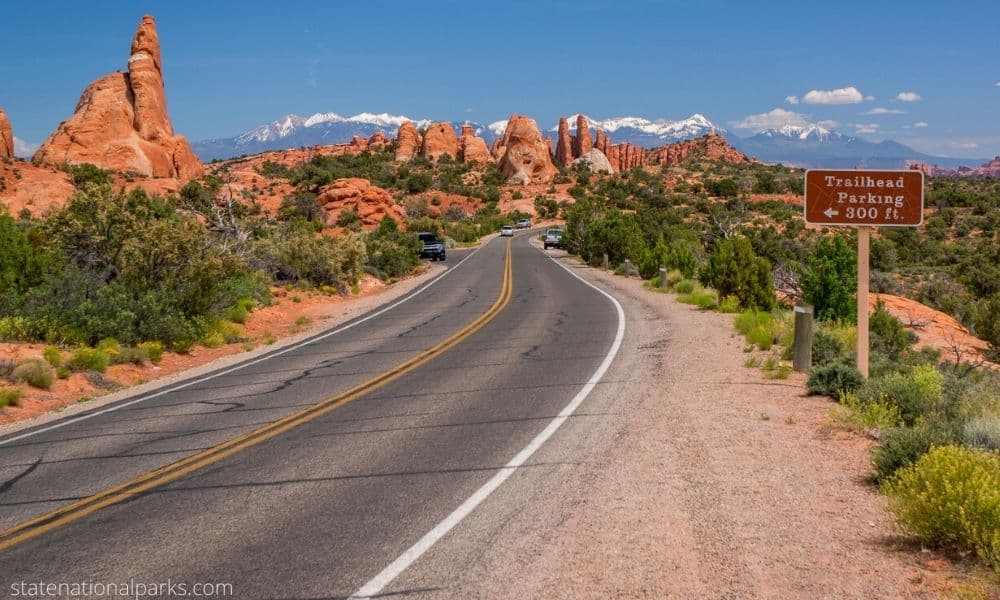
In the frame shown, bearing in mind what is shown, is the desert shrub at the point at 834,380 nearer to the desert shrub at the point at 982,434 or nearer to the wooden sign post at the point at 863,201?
the wooden sign post at the point at 863,201

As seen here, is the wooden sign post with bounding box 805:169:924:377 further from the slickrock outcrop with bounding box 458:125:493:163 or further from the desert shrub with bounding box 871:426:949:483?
the slickrock outcrop with bounding box 458:125:493:163

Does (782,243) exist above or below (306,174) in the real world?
below

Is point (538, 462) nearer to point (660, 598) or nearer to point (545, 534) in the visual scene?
point (545, 534)

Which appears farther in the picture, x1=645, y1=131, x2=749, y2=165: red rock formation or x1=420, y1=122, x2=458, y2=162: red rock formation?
x1=645, y1=131, x2=749, y2=165: red rock formation

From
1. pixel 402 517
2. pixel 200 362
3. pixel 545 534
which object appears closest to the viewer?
pixel 545 534

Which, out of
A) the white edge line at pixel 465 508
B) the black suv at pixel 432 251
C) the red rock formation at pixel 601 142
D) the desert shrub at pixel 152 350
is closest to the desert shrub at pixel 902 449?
the white edge line at pixel 465 508

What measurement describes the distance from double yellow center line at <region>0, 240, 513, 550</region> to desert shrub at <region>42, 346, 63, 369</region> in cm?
586

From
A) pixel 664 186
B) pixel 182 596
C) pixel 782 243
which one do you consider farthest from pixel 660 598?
pixel 664 186

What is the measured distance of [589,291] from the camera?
2900cm

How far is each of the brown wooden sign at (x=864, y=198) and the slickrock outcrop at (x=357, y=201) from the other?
201 ft

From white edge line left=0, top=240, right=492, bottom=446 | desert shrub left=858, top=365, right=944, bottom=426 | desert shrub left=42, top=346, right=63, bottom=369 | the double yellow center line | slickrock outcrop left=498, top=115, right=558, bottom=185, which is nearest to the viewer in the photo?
the double yellow center line

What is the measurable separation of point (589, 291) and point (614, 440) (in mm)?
20788

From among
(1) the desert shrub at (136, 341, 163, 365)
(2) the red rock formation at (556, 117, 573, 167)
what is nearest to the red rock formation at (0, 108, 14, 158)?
(1) the desert shrub at (136, 341, 163, 365)

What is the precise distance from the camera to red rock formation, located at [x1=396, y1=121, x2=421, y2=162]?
14112 cm
